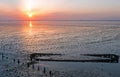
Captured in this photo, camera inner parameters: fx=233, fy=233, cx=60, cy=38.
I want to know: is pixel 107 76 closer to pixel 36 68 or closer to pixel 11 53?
pixel 36 68

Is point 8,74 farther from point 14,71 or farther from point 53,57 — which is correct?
point 53,57

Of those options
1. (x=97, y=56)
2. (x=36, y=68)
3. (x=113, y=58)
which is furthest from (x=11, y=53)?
(x=113, y=58)

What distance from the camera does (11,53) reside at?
2958 inches

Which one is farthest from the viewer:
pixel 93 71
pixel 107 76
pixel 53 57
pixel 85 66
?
pixel 53 57

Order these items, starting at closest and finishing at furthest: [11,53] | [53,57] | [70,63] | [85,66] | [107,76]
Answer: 1. [107,76]
2. [85,66]
3. [70,63]
4. [53,57]
5. [11,53]

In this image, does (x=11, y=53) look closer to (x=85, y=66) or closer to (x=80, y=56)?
(x=80, y=56)

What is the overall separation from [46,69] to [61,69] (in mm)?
3541

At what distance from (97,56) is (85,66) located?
38.6ft

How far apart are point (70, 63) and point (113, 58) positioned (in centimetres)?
1206

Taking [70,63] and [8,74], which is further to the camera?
[70,63]

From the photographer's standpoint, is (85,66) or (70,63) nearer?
(85,66)

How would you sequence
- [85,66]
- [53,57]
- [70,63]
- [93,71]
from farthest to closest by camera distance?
1. [53,57]
2. [70,63]
3. [85,66]
4. [93,71]

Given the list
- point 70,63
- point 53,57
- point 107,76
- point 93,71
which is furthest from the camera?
point 53,57

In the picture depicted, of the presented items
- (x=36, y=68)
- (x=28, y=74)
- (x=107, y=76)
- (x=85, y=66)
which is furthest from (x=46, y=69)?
(x=107, y=76)
